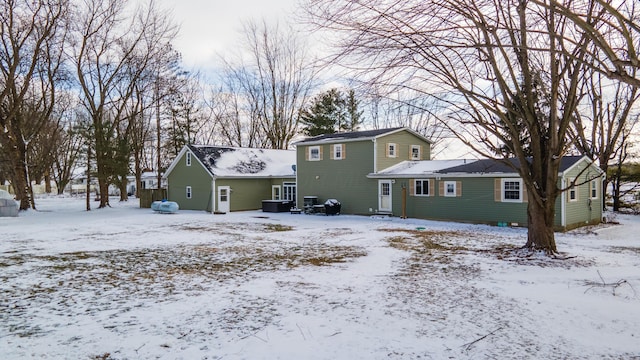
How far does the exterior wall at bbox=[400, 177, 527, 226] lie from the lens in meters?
18.3

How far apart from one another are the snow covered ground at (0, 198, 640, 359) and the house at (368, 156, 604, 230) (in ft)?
14.4

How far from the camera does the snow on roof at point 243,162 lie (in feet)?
89.9

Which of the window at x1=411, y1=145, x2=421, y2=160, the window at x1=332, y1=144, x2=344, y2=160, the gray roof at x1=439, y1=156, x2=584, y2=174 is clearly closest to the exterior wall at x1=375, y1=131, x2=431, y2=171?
the window at x1=411, y1=145, x2=421, y2=160

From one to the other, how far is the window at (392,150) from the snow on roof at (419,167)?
2.15ft

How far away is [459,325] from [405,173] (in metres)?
16.2

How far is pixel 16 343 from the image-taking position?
509cm

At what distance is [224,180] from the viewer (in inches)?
1047

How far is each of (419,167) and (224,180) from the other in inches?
470

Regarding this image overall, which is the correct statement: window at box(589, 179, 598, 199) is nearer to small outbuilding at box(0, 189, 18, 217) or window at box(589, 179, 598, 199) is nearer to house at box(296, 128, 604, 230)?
house at box(296, 128, 604, 230)

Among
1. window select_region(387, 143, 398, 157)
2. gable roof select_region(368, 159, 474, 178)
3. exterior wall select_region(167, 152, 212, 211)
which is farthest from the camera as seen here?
exterior wall select_region(167, 152, 212, 211)

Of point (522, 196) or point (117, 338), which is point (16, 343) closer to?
point (117, 338)

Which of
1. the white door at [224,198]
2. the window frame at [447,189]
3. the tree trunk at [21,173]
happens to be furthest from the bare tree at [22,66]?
the window frame at [447,189]

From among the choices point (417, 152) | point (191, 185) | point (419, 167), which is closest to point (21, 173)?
point (191, 185)

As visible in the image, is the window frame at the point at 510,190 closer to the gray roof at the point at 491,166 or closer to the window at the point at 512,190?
the window at the point at 512,190
